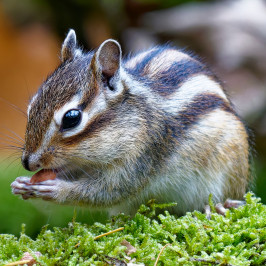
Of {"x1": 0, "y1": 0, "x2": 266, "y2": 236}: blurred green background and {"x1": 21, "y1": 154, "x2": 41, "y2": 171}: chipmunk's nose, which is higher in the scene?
{"x1": 21, "y1": 154, "x2": 41, "y2": 171}: chipmunk's nose

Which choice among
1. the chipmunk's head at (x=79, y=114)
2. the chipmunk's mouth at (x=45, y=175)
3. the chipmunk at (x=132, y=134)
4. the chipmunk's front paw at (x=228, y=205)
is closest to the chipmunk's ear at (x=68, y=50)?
the chipmunk at (x=132, y=134)

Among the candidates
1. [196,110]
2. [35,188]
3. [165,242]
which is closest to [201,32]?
[196,110]

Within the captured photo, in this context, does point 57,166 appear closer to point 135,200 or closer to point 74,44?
point 135,200

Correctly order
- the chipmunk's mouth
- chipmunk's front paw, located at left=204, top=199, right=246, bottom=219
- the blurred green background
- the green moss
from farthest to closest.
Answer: the blurred green background, chipmunk's front paw, located at left=204, top=199, right=246, bottom=219, the chipmunk's mouth, the green moss

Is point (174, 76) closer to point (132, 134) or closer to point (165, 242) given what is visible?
point (132, 134)

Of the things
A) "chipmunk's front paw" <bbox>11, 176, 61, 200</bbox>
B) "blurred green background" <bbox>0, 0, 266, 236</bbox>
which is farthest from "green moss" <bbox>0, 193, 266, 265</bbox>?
"blurred green background" <bbox>0, 0, 266, 236</bbox>

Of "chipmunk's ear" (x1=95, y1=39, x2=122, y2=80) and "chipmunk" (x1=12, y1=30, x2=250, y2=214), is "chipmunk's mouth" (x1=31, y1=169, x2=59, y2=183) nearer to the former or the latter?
"chipmunk" (x1=12, y1=30, x2=250, y2=214)

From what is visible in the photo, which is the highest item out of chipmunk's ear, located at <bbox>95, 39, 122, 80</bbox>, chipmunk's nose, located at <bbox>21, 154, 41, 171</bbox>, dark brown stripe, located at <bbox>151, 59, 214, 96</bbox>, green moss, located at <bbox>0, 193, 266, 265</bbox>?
chipmunk's ear, located at <bbox>95, 39, 122, 80</bbox>

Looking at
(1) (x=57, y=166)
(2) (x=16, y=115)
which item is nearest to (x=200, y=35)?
(2) (x=16, y=115)
